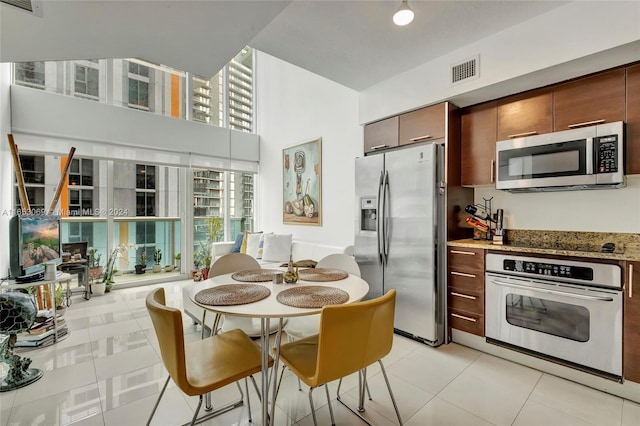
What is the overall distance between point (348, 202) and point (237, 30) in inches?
104

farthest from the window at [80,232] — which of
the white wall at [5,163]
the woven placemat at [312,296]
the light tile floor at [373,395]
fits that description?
the woven placemat at [312,296]

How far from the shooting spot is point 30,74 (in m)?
3.96

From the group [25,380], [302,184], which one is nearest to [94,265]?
[25,380]

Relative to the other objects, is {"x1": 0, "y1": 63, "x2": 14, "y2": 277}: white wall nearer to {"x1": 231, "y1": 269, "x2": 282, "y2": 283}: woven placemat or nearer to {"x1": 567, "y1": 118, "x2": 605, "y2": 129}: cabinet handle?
{"x1": 231, "y1": 269, "x2": 282, "y2": 283}: woven placemat

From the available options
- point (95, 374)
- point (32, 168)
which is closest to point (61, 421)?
point (95, 374)

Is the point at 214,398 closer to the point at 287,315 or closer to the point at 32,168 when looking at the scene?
the point at 287,315

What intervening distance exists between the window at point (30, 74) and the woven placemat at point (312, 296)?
4.95 m

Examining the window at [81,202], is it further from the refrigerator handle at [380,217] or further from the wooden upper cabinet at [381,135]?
the refrigerator handle at [380,217]

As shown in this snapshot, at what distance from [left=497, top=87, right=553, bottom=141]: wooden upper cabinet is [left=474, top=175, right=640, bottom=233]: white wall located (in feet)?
1.99

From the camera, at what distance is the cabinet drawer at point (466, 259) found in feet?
8.29

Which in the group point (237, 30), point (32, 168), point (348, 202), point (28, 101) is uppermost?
point (28, 101)

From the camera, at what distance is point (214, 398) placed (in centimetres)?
193

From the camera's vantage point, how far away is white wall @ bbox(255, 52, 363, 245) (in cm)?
413

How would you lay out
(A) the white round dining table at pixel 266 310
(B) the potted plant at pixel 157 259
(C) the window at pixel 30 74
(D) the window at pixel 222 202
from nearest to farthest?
(A) the white round dining table at pixel 266 310 → (C) the window at pixel 30 74 → (B) the potted plant at pixel 157 259 → (D) the window at pixel 222 202
